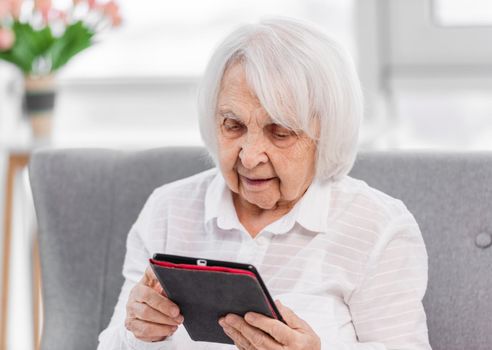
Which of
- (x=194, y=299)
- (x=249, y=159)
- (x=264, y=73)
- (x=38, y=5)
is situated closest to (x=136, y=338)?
(x=194, y=299)

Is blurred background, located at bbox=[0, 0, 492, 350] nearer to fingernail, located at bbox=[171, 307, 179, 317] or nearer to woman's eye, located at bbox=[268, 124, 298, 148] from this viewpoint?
woman's eye, located at bbox=[268, 124, 298, 148]

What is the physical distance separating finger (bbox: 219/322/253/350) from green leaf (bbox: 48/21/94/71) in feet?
4.58

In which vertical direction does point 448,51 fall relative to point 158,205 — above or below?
above

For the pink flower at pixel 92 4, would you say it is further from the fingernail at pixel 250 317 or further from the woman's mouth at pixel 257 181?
the fingernail at pixel 250 317

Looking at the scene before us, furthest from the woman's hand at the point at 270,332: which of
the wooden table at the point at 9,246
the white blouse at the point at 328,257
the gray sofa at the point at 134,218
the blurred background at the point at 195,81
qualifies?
the wooden table at the point at 9,246

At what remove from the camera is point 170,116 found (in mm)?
2799

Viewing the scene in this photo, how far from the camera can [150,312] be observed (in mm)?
1401

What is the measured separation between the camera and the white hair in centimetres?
139

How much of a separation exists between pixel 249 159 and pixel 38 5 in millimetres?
1274

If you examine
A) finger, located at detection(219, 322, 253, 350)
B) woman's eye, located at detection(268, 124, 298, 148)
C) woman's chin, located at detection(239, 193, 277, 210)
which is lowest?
finger, located at detection(219, 322, 253, 350)

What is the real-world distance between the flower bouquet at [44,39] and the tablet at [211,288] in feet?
4.38

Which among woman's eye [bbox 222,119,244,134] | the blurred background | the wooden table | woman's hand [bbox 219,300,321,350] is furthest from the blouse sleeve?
the wooden table

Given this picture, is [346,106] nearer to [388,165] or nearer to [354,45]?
[388,165]

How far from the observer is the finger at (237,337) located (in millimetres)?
1326
